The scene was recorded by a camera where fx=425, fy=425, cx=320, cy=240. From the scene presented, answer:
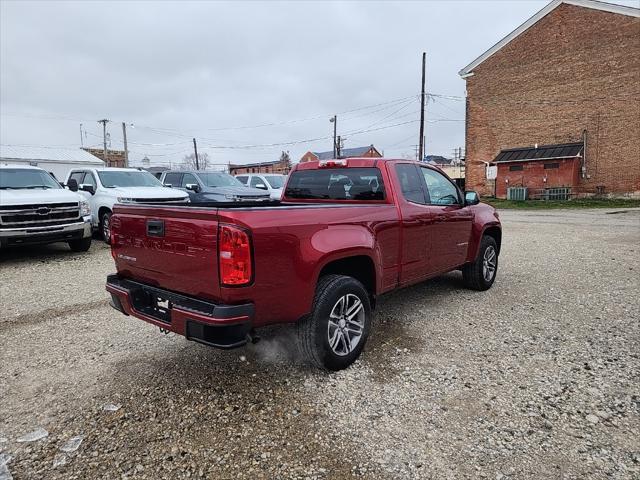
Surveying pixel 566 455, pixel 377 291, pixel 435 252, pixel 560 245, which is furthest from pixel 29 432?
pixel 560 245

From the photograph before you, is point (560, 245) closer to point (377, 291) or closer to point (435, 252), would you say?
point (435, 252)

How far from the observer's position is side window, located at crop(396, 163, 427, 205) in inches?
173

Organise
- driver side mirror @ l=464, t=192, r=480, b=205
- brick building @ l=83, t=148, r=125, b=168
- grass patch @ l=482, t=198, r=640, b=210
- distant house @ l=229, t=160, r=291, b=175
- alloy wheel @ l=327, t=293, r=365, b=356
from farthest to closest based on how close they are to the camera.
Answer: distant house @ l=229, t=160, r=291, b=175 → brick building @ l=83, t=148, r=125, b=168 → grass patch @ l=482, t=198, r=640, b=210 → driver side mirror @ l=464, t=192, r=480, b=205 → alloy wheel @ l=327, t=293, r=365, b=356

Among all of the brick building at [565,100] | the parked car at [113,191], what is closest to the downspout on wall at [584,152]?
the brick building at [565,100]

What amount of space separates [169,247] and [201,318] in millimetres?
635

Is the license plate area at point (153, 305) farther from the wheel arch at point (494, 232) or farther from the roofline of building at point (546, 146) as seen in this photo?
the roofline of building at point (546, 146)

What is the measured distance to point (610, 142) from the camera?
1030 inches

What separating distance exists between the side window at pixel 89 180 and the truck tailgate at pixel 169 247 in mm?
8027

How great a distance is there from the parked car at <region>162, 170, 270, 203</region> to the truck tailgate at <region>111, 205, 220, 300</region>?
8.94 meters

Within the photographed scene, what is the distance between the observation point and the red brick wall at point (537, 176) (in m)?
26.9

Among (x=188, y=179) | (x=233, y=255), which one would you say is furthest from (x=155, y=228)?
(x=188, y=179)

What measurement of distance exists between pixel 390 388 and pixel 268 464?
120 centimetres

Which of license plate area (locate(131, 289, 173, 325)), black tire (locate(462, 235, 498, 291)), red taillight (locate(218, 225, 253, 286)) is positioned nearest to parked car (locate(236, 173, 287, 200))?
black tire (locate(462, 235, 498, 291))

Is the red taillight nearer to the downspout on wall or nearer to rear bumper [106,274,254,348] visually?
rear bumper [106,274,254,348]
